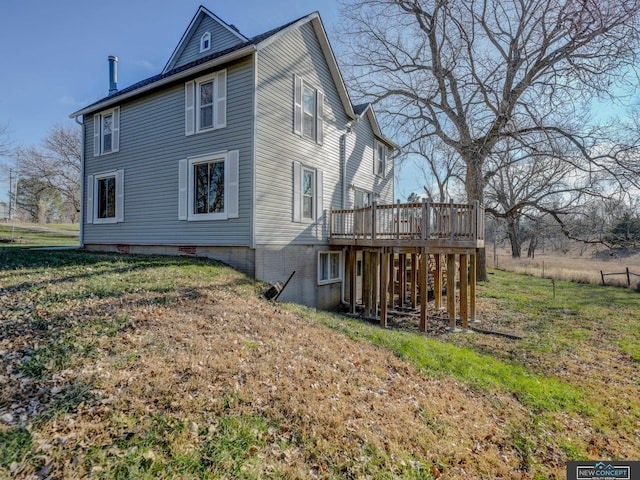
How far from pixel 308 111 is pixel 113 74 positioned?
943 centimetres

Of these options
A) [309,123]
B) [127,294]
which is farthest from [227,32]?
[127,294]

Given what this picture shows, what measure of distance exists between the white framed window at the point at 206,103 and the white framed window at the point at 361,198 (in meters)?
6.70

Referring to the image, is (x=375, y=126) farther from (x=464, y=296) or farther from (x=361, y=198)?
(x=464, y=296)

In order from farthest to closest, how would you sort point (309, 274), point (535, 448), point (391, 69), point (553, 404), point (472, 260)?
point (391, 69) < point (309, 274) < point (472, 260) < point (553, 404) < point (535, 448)

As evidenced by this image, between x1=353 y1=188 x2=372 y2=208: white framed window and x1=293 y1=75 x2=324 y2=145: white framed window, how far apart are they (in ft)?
11.1

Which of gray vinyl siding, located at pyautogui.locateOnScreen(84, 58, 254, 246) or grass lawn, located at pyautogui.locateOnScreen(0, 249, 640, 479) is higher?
gray vinyl siding, located at pyautogui.locateOnScreen(84, 58, 254, 246)

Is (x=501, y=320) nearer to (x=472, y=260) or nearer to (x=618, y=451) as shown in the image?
(x=472, y=260)

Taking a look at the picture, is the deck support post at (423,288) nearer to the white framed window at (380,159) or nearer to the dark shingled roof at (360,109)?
the white framed window at (380,159)

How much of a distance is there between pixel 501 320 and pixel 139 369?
10.6 metres

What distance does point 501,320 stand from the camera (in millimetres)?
10742

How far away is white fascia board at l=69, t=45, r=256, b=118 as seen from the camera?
9.16m

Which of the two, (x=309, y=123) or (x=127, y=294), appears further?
(x=309, y=123)

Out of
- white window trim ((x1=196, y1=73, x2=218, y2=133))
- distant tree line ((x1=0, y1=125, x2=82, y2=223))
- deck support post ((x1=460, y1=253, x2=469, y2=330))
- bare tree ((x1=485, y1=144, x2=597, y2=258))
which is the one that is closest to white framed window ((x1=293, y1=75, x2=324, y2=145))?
white window trim ((x1=196, y1=73, x2=218, y2=133))

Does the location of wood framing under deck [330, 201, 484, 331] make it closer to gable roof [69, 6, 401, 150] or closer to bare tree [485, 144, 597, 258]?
gable roof [69, 6, 401, 150]
